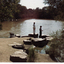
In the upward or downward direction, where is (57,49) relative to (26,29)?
upward

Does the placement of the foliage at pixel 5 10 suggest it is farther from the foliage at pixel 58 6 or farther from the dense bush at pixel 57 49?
the dense bush at pixel 57 49

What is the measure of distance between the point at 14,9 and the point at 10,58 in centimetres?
316

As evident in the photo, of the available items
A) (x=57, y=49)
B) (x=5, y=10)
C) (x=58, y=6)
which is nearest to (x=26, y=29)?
(x=5, y=10)

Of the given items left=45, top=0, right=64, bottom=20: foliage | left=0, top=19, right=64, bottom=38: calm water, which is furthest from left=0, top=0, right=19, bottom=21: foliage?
left=0, top=19, right=64, bottom=38: calm water

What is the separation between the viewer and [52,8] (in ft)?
16.7

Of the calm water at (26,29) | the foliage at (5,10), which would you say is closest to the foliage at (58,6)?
the calm water at (26,29)

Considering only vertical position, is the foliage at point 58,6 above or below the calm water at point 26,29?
above

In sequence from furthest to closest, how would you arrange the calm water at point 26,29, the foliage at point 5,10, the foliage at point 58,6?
the calm water at point 26,29 → the foliage at point 5,10 → the foliage at point 58,6

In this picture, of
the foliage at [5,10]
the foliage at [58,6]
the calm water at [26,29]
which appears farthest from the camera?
the calm water at [26,29]

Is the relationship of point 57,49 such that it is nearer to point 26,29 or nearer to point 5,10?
→ point 5,10

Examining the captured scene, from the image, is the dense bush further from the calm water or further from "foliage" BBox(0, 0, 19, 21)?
"foliage" BBox(0, 0, 19, 21)

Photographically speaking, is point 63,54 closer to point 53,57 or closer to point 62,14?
point 53,57

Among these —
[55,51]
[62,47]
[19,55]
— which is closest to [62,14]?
[62,47]

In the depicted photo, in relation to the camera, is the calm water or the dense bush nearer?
the dense bush
